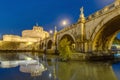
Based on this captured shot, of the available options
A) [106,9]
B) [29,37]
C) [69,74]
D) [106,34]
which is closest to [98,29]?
[106,34]

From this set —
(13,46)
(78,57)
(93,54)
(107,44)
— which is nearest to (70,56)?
(78,57)

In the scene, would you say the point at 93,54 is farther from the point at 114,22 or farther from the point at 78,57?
the point at 114,22

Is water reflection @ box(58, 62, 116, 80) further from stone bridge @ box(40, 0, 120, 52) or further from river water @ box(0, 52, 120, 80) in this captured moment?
stone bridge @ box(40, 0, 120, 52)

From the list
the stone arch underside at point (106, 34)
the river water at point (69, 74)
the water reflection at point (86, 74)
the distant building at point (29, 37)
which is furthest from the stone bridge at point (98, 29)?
the distant building at point (29, 37)

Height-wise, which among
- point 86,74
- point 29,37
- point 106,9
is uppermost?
point 29,37

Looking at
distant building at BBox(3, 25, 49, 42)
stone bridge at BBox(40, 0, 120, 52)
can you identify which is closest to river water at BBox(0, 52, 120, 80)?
stone bridge at BBox(40, 0, 120, 52)

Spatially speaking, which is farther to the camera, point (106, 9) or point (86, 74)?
point (106, 9)

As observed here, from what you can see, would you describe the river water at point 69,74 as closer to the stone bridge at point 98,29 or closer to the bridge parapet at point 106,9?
the stone bridge at point 98,29

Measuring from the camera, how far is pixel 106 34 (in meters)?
23.2

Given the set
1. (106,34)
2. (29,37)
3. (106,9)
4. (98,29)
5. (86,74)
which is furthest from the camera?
(29,37)

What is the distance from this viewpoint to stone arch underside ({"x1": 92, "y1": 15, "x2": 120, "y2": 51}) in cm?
1958

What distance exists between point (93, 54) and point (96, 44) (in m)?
3.22

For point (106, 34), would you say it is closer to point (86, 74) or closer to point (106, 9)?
point (106, 9)

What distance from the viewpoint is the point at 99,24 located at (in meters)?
20.6
